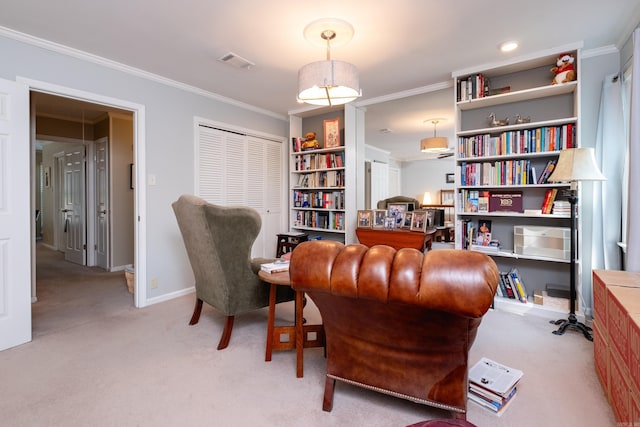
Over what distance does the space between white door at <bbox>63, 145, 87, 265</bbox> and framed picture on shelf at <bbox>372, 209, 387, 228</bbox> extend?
4733 mm

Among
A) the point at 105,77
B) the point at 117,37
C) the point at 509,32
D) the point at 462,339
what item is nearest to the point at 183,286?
the point at 105,77

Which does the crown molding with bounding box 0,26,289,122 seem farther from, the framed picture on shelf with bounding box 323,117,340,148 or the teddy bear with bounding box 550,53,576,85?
the teddy bear with bounding box 550,53,576,85

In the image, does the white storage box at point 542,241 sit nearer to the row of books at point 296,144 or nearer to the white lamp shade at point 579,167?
the white lamp shade at point 579,167

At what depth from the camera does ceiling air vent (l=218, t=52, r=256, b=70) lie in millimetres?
2861

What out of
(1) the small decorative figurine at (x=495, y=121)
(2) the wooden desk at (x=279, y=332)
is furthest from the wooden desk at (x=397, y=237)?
(2) the wooden desk at (x=279, y=332)

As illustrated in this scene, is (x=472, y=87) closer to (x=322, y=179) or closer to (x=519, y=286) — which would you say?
(x=519, y=286)

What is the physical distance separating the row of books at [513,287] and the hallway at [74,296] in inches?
145

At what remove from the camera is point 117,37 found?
2.54 metres

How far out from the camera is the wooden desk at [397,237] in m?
3.46

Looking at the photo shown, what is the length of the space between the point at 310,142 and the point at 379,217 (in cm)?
149

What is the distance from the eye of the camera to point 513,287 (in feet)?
10.1

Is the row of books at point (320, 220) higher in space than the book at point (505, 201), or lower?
lower

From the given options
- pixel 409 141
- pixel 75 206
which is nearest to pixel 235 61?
pixel 409 141

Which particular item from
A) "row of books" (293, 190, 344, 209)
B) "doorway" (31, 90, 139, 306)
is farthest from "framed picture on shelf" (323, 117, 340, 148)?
"doorway" (31, 90, 139, 306)
